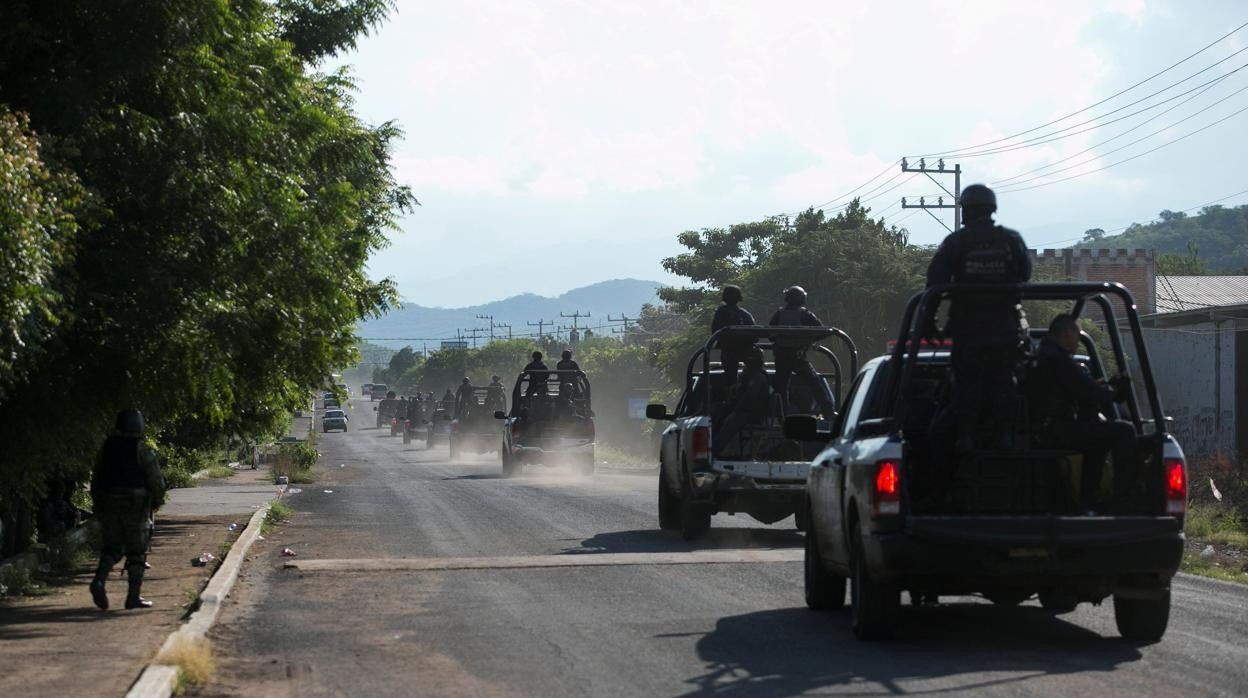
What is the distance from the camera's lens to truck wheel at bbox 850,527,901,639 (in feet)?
31.7

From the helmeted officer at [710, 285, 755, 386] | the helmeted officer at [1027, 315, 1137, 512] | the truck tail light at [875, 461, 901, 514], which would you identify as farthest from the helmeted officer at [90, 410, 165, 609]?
the helmeted officer at [710, 285, 755, 386]

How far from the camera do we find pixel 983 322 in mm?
9750

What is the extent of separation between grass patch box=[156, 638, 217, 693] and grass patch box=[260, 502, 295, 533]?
1151 centimetres

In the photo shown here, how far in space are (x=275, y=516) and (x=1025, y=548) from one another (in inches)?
635

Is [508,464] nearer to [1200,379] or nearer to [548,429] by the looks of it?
[548,429]

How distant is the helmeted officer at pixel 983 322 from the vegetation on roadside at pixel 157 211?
607 cm

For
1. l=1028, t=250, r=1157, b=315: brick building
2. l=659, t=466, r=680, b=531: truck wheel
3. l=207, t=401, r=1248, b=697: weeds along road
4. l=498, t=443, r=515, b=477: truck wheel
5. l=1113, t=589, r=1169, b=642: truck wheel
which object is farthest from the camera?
l=1028, t=250, r=1157, b=315: brick building

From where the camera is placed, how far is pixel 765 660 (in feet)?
30.4

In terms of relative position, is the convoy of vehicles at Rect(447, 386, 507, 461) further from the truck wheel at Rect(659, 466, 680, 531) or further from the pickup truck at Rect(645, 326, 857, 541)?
the pickup truck at Rect(645, 326, 857, 541)

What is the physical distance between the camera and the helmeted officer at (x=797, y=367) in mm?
17797

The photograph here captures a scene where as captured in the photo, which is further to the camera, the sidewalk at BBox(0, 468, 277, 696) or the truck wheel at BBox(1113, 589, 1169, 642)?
the truck wheel at BBox(1113, 589, 1169, 642)

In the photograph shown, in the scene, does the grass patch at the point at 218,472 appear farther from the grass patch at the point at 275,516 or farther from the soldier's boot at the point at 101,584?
the soldier's boot at the point at 101,584

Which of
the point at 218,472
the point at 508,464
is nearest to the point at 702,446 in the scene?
the point at 508,464

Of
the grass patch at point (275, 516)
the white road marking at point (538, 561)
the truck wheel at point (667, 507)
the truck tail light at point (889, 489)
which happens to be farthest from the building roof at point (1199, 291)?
the truck tail light at point (889, 489)
